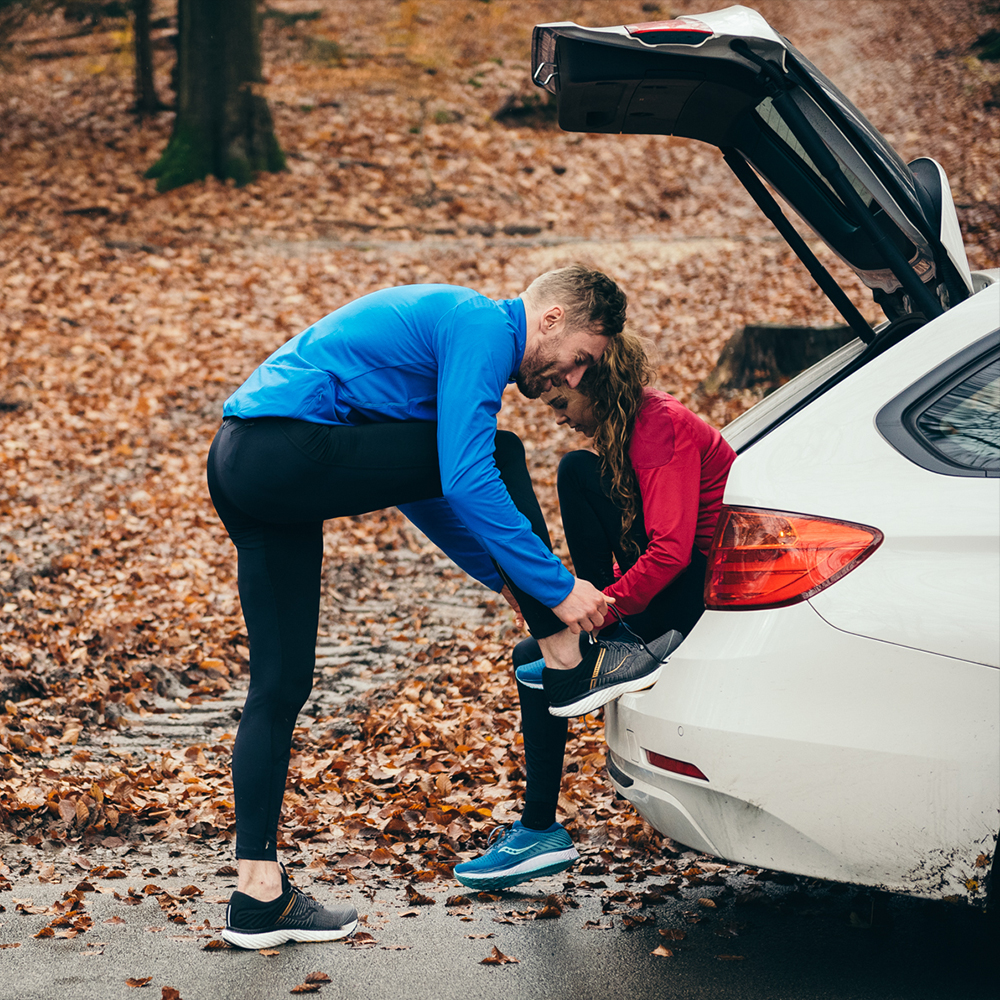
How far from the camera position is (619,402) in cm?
322

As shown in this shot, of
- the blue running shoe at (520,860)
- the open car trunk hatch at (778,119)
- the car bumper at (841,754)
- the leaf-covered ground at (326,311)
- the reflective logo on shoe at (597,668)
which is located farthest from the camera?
the leaf-covered ground at (326,311)

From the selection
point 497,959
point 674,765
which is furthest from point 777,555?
point 497,959

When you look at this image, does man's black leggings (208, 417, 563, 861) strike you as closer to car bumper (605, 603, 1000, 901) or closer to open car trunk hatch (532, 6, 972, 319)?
car bumper (605, 603, 1000, 901)

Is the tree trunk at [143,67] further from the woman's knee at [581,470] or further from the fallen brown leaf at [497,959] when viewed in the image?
the fallen brown leaf at [497,959]

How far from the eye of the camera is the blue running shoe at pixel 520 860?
11.0ft

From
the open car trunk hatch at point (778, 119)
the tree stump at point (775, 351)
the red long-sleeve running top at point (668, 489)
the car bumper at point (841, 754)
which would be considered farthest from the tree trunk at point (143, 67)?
the car bumper at point (841, 754)

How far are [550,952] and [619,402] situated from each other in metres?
1.61

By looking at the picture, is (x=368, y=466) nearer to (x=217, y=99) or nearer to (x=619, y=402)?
(x=619, y=402)

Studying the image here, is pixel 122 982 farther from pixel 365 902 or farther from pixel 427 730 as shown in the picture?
pixel 427 730

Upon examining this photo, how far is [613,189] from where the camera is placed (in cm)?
1552

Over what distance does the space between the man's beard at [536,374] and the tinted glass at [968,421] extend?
1.03m

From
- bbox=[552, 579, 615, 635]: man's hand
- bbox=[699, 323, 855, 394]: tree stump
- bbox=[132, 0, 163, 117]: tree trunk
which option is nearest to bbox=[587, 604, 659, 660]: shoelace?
bbox=[552, 579, 615, 635]: man's hand

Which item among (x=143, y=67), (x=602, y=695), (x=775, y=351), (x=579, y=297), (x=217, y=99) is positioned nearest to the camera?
(x=602, y=695)

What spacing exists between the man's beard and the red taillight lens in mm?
1057
